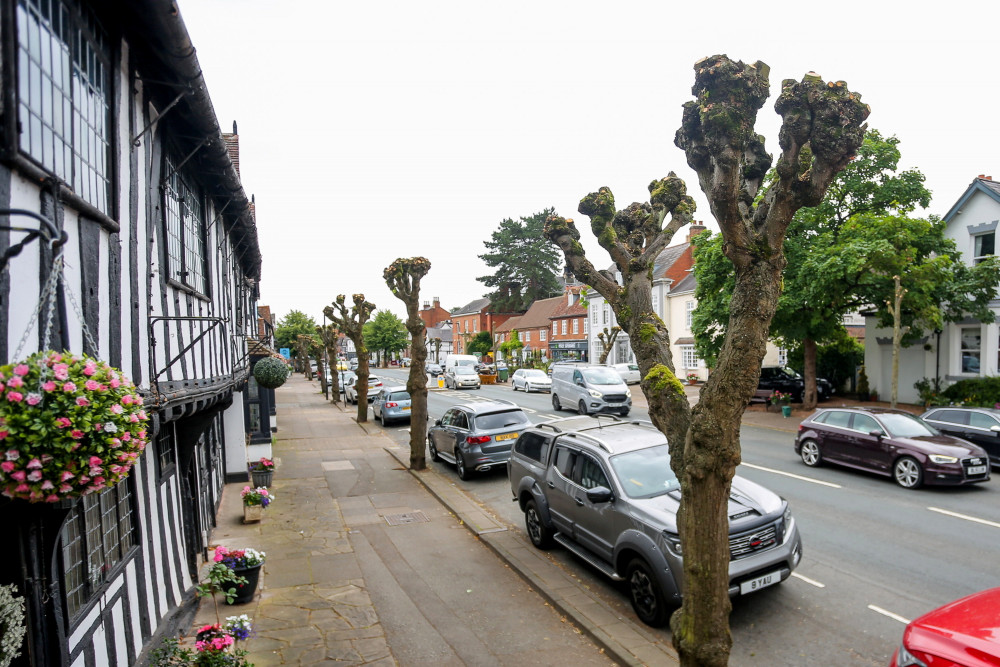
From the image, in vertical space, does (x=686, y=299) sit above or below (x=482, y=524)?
above

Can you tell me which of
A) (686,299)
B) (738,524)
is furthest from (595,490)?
(686,299)

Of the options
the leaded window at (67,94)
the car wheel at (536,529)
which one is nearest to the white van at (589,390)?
the car wheel at (536,529)

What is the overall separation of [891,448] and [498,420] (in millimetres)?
8448

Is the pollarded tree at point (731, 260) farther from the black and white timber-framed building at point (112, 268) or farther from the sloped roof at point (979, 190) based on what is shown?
the sloped roof at point (979, 190)

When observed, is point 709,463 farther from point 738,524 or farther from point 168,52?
point 168,52

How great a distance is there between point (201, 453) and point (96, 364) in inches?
305

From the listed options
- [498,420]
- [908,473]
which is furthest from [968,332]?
[498,420]

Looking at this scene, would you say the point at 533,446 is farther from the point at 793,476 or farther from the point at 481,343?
the point at 481,343

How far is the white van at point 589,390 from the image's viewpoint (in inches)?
967

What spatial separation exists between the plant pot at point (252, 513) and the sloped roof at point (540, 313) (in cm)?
5306

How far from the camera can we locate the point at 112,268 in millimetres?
4820

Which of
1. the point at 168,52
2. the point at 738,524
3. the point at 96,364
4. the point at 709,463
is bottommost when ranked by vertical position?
the point at 738,524

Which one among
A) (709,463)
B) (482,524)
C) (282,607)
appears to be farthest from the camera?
(482,524)

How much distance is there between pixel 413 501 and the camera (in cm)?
1285
